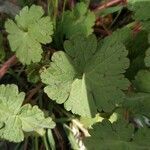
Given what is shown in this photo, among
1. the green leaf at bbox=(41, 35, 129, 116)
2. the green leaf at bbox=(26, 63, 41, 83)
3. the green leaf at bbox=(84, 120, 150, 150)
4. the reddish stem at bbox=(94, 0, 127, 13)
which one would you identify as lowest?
the green leaf at bbox=(84, 120, 150, 150)

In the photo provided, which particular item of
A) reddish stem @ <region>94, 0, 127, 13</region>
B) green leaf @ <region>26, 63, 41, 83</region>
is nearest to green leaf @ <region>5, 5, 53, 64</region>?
green leaf @ <region>26, 63, 41, 83</region>

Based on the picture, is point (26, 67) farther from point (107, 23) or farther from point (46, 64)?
point (107, 23)

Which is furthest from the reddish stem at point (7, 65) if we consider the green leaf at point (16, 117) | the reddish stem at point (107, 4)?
the reddish stem at point (107, 4)

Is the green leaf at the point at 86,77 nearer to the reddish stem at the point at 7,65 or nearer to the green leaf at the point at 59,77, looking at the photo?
the green leaf at the point at 59,77

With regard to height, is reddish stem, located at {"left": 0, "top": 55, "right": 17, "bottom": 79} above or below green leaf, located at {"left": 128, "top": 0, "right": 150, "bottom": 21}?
above

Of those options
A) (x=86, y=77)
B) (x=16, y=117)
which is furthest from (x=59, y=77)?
(x=16, y=117)

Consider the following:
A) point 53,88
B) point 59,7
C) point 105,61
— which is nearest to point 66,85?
point 53,88

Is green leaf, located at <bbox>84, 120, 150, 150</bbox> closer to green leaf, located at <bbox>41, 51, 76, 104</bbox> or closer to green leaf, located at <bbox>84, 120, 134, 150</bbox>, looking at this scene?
green leaf, located at <bbox>84, 120, 134, 150</bbox>
